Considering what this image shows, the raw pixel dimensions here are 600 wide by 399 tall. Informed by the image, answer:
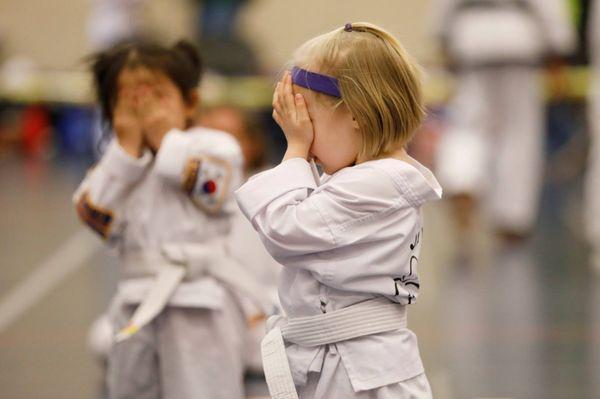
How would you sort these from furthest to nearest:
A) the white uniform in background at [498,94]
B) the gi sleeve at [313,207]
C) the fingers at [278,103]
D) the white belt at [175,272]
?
the white uniform in background at [498,94] < the white belt at [175,272] < the fingers at [278,103] < the gi sleeve at [313,207]

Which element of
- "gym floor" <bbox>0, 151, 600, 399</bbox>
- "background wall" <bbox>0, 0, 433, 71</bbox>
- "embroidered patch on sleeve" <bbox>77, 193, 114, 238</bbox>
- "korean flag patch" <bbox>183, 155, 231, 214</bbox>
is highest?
"korean flag patch" <bbox>183, 155, 231, 214</bbox>

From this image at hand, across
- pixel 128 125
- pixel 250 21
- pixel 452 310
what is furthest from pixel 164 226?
pixel 250 21

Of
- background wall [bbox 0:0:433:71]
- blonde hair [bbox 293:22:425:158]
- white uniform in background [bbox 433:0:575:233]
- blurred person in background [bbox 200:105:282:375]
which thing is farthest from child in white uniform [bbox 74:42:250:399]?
background wall [bbox 0:0:433:71]

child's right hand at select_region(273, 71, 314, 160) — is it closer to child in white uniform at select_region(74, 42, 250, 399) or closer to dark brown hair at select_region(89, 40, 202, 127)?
child in white uniform at select_region(74, 42, 250, 399)

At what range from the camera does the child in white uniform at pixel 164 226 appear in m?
3.51

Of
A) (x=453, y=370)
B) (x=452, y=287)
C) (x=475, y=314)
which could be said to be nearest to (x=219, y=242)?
(x=453, y=370)

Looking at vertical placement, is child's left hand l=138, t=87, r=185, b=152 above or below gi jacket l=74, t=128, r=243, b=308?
above

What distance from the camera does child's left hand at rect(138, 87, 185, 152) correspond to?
11.6 feet

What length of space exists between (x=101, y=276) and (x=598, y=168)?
3036 mm

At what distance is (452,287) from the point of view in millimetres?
6633

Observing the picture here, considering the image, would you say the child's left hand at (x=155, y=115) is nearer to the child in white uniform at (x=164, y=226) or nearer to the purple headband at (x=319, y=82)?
the child in white uniform at (x=164, y=226)

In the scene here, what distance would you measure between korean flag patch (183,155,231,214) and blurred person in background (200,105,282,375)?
1.33 feet

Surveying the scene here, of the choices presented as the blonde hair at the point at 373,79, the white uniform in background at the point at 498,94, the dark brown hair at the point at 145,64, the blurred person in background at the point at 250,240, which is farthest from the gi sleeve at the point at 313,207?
the white uniform in background at the point at 498,94

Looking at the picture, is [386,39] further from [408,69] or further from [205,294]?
[205,294]
